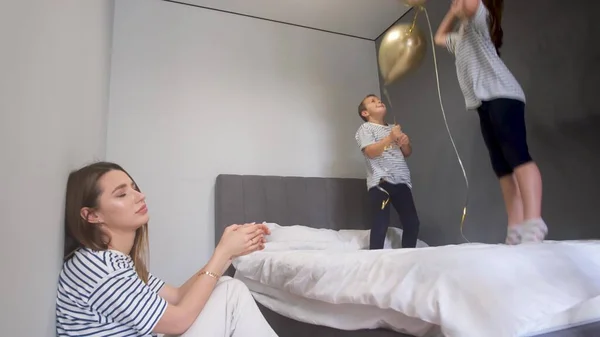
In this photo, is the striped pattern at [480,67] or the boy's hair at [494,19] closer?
the striped pattern at [480,67]

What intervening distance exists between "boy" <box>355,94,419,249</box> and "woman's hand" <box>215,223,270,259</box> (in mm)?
1313

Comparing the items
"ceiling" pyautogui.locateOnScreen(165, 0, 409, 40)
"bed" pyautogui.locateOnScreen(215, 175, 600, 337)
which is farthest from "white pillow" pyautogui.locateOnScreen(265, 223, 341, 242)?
"ceiling" pyautogui.locateOnScreen(165, 0, 409, 40)

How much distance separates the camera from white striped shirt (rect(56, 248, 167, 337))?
0.83 metres

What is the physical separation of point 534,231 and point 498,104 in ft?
1.62

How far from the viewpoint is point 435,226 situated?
2869 mm

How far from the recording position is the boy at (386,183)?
238cm

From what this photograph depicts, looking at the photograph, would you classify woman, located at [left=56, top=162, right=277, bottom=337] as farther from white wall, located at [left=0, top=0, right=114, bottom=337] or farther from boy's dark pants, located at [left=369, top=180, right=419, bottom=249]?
boy's dark pants, located at [left=369, top=180, right=419, bottom=249]

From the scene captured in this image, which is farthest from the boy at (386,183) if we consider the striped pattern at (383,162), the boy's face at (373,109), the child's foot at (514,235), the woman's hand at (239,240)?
the woman's hand at (239,240)

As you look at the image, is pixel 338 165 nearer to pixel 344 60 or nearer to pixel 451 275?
pixel 344 60

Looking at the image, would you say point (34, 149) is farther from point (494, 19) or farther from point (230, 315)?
point (494, 19)

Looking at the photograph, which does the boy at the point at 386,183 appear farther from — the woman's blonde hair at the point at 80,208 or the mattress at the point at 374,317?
the woman's blonde hair at the point at 80,208

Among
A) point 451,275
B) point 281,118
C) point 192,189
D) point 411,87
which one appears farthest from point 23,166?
point 411,87

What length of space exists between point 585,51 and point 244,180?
1996 mm

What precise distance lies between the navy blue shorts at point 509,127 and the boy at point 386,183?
2.36 feet
